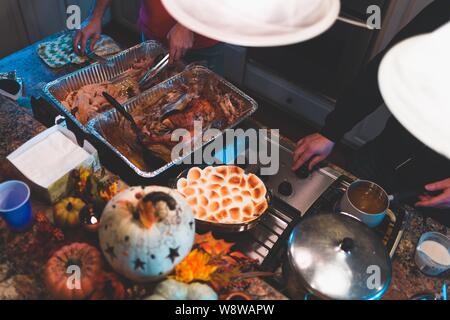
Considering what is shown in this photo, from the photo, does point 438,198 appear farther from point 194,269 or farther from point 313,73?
point 313,73

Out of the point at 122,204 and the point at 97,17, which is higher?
the point at 122,204

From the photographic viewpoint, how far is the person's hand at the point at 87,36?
7.18 ft

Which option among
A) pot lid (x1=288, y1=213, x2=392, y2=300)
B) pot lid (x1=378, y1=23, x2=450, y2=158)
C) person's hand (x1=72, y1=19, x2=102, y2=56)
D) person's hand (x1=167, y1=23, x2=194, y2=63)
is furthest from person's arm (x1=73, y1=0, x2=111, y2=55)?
pot lid (x1=378, y1=23, x2=450, y2=158)

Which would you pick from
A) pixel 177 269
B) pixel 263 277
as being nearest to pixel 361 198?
pixel 263 277

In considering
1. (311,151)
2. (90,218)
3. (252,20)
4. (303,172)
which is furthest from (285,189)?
(252,20)

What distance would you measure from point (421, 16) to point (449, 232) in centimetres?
93

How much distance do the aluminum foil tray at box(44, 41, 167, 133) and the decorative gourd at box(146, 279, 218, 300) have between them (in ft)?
3.23

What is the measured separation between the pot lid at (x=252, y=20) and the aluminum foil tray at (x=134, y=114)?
85 centimetres

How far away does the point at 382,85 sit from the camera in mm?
709

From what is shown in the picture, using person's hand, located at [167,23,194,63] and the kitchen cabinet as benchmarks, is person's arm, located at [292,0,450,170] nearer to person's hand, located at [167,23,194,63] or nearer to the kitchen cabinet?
person's hand, located at [167,23,194,63]

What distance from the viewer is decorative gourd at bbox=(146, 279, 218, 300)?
99 centimetres

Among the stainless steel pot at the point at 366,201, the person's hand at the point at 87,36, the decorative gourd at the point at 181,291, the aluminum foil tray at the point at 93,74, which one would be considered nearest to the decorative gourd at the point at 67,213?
the decorative gourd at the point at 181,291

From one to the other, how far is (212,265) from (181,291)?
141mm
